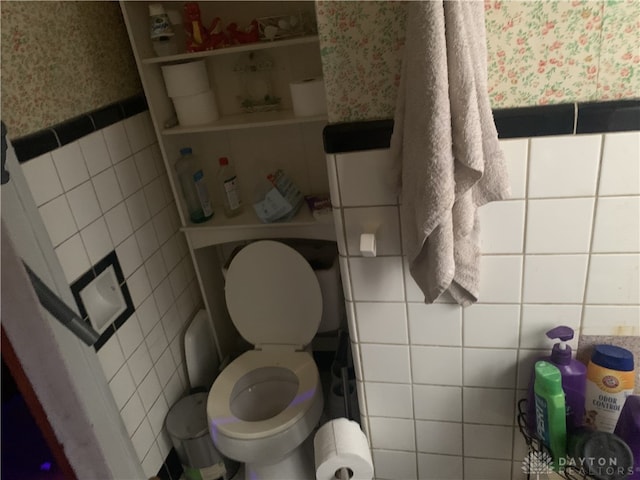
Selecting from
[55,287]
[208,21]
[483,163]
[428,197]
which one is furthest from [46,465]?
[208,21]

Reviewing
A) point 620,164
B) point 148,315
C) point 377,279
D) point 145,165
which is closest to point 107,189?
point 145,165

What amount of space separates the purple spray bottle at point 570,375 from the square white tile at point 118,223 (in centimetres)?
123

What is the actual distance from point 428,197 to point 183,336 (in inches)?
51.7

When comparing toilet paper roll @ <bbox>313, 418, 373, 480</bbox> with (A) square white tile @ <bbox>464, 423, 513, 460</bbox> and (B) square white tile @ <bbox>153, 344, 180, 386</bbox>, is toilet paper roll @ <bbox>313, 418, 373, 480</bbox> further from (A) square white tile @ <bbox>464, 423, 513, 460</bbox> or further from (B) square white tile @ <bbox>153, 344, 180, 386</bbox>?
(B) square white tile @ <bbox>153, 344, 180, 386</bbox>

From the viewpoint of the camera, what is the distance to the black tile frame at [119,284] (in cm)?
133

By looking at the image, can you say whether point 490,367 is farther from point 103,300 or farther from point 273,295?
point 103,300

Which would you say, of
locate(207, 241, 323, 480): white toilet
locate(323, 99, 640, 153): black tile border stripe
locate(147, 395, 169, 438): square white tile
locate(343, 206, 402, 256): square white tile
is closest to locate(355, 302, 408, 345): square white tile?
locate(343, 206, 402, 256): square white tile

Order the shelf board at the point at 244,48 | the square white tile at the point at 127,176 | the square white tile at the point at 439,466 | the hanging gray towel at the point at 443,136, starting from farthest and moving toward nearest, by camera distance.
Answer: the square white tile at the point at 127,176, the shelf board at the point at 244,48, the square white tile at the point at 439,466, the hanging gray towel at the point at 443,136

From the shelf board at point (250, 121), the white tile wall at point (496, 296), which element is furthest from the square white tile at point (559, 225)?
Result: the shelf board at point (250, 121)

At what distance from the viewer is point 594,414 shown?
3.41 feet

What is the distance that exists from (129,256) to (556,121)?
1264 mm

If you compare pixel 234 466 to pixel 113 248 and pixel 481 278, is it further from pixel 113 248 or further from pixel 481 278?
pixel 481 278

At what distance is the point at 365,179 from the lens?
101 cm

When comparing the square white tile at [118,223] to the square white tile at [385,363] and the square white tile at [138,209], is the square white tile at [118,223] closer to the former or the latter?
the square white tile at [138,209]
